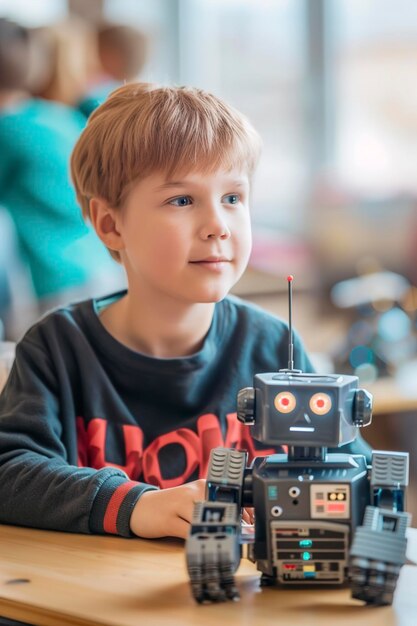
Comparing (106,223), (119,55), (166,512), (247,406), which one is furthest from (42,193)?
(247,406)

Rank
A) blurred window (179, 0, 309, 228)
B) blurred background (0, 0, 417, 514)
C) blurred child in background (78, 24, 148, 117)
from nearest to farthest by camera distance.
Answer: blurred background (0, 0, 417, 514), blurred child in background (78, 24, 148, 117), blurred window (179, 0, 309, 228)

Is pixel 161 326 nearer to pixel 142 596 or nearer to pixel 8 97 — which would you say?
pixel 142 596

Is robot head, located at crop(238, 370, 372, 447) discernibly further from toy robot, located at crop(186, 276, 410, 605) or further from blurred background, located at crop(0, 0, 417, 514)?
blurred background, located at crop(0, 0, 417, 514)

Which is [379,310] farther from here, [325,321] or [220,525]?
[220,525]

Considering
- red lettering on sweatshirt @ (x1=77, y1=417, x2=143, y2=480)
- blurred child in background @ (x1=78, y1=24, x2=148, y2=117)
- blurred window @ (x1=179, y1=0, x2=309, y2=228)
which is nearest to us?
red lettering on sweatshirt @ (x1=77, y1=417, x2=143, y2=480)

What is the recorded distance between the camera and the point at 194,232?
4.37 feet

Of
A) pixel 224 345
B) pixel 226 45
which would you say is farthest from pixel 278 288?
pixel 224 345

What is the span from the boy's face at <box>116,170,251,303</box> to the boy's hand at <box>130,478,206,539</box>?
27 cm

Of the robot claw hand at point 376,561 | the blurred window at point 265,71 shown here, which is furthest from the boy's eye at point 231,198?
the blurred window at point 265,71

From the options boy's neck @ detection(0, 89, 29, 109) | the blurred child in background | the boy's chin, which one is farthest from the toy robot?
the blurred child in background

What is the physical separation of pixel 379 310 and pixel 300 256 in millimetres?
1103

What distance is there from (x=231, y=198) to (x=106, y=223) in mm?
210

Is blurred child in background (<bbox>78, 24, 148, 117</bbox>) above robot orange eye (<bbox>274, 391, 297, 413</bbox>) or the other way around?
above

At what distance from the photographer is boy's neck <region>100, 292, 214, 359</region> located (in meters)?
1.46
